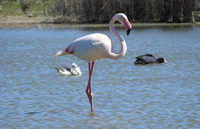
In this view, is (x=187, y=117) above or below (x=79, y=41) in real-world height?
below

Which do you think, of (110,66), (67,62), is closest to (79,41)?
(110,66)

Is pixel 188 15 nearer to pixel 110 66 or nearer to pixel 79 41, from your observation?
pixel 110 66

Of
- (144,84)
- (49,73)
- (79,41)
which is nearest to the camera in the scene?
(79,41)

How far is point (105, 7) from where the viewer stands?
1785 inches

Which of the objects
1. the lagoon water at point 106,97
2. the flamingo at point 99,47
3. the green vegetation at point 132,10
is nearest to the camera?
the lagoon water at point 106,97

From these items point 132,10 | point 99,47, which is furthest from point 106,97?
point 132,10

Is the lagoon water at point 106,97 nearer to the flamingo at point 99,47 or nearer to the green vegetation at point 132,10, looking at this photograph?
the flamingo at point 99,47

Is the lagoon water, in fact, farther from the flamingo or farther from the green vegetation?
the green vegetation

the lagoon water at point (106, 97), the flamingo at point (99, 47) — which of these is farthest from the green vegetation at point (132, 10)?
the flamingo at point (99, 47)

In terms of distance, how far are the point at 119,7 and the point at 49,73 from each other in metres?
34.8

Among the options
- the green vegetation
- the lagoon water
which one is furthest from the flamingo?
the green vegetation

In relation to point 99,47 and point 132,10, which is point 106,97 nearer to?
point 99,47

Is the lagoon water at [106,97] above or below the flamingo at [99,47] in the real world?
below

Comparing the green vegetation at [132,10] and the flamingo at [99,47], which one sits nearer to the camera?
the flamingo at [99,47]
